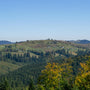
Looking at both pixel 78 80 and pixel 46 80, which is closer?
pixel 46 80

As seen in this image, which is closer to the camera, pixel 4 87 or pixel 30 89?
pixel 4 87

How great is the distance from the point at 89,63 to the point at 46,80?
23965 mm

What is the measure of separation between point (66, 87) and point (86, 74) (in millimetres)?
9121

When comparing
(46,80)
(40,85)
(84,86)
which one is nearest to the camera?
(46,80)

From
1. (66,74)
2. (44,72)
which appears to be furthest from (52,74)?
(66,74)

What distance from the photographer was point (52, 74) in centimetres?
5716

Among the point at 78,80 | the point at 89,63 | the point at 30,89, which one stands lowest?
the point at 30,89

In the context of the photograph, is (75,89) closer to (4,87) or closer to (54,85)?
(54,85)

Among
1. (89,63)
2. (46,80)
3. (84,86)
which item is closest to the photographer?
(46,80)

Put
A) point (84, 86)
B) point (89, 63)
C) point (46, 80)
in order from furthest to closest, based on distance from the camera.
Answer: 1. point (89, 63)
2. point (84, 86)
3. point (46, 80)

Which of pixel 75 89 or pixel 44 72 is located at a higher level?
pixel 44 72

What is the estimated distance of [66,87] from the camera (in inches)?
2450

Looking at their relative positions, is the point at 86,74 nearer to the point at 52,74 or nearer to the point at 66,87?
the point at 66,87

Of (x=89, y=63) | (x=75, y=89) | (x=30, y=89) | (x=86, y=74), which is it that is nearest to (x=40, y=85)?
(x=30, y=89)
